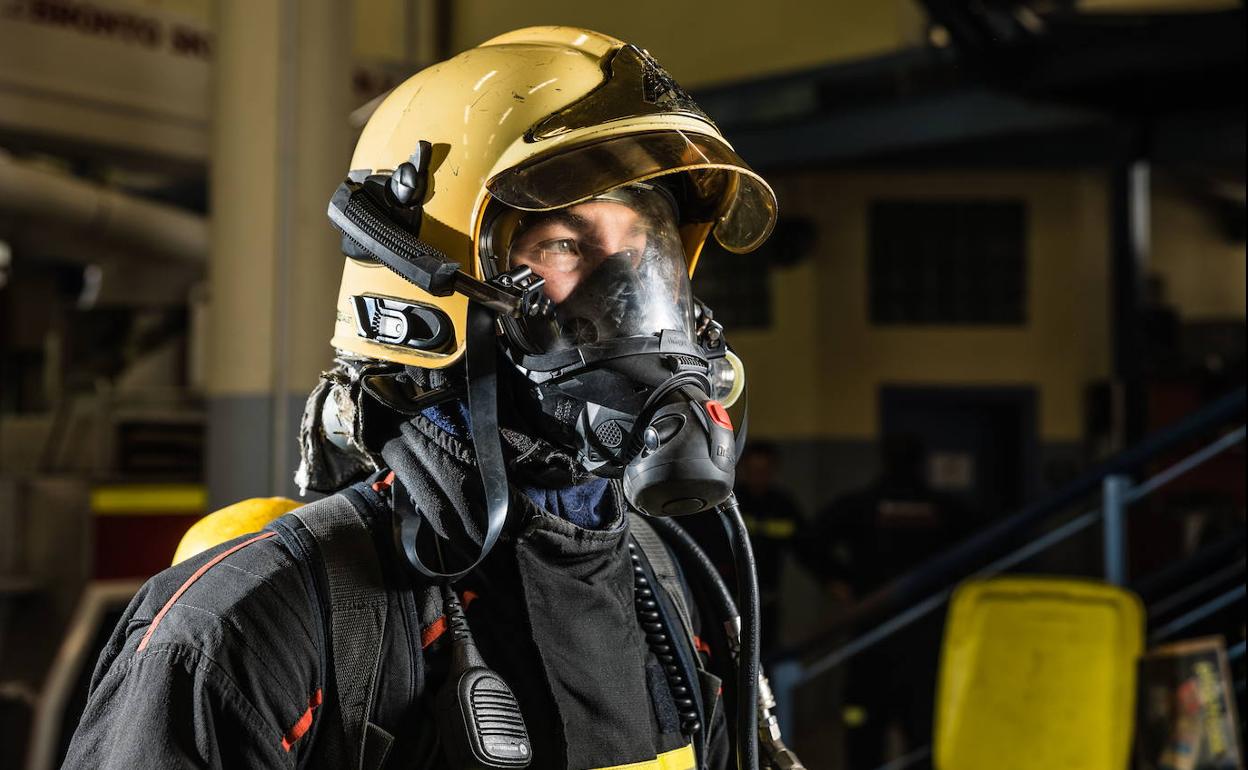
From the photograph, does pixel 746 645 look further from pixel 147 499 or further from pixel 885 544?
pixel 147 499

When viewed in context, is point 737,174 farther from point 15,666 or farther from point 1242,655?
point 15,666

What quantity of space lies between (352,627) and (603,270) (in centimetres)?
45

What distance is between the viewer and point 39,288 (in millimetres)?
10391

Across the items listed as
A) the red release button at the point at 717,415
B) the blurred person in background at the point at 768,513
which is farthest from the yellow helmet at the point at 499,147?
the blurred person in background at the point at 768,513

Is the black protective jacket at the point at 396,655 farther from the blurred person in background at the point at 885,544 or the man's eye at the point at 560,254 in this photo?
the blurred person in background at the point at 885,544

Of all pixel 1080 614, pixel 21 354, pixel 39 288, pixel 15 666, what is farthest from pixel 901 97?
pixel 39 288

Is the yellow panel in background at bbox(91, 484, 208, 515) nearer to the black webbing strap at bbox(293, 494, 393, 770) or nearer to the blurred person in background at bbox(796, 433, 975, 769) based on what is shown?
the blurred person in background at bbox(796, 433, 975, 769)

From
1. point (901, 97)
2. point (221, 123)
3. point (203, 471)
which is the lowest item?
point (203, 471)

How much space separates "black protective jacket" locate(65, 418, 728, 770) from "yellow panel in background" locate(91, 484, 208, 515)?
15.5 feet

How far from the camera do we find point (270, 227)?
4184 mm

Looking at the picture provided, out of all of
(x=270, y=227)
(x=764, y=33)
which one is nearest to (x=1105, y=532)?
(x=270, y=227)

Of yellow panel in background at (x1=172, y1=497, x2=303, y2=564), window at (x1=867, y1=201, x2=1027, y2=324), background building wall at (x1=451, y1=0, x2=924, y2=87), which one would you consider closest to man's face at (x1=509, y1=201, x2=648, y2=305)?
yellow panel in background at (x1=172, y1=497, x2=303, y2=564)

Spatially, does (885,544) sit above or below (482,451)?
below

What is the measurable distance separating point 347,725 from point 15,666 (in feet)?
17.5
